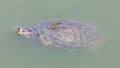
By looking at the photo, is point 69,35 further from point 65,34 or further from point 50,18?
point 50,18

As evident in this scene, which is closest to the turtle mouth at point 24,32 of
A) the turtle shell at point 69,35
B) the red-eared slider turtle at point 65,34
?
the red-eared slider turtle at point 65,34

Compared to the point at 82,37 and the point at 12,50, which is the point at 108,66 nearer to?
the point at 82,37

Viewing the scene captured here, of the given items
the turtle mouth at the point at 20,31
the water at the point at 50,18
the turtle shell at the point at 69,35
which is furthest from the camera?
the turtle mouth at the point at 20,31

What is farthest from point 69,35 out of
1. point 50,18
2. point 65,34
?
point 50,18

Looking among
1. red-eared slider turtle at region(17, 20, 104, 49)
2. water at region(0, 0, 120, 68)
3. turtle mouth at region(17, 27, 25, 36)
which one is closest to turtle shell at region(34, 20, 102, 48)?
red-eared slider turtle at region(17, 20, 104, 49)

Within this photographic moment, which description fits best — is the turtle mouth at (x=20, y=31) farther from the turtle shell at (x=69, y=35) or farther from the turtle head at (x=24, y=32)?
the turtle shell at (x=69, y=35)

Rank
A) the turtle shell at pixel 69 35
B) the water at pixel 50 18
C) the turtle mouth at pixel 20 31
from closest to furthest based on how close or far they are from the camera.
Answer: the water at pixel 50 18, the turtle shell at pixel 69 35, the turtle mouth at pixel 20 31

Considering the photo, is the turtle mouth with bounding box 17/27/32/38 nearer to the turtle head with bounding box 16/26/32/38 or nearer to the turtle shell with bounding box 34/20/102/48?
the turtle head with bounding box 16/26/32/38
